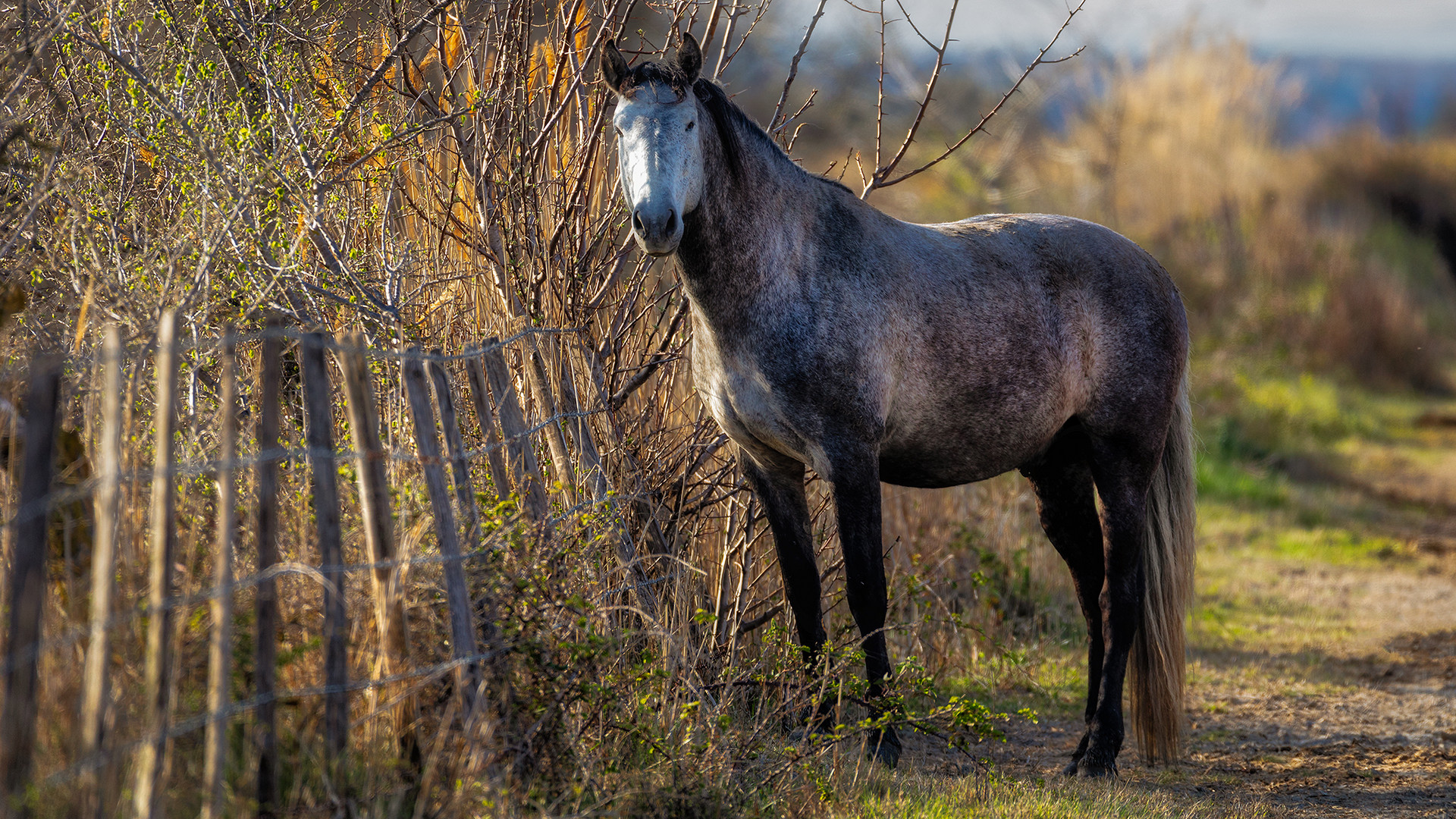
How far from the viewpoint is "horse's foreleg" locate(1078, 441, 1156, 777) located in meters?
4.59

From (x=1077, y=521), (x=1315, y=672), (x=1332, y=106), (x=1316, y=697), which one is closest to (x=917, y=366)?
(x=1077, y=521)

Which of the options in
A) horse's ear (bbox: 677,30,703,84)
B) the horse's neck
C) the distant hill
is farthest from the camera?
the distant hill

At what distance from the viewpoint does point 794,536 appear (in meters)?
4.33

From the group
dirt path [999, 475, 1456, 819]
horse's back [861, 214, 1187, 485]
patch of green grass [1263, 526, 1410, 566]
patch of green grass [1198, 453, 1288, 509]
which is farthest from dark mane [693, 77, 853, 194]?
patch of green grass [1198, 453, 1288, 509]

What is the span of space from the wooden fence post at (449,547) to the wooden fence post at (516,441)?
2.06 feet

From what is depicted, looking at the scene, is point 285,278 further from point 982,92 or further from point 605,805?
point 982,92

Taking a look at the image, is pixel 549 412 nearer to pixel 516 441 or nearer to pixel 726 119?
pixel 516 441

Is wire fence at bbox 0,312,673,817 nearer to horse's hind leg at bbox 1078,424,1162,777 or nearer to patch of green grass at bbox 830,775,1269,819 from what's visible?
patch of green grass at bbox 830,775,1269,819

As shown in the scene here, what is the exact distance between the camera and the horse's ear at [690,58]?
361 cm

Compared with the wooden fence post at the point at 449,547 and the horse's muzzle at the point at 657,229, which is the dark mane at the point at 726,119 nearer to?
the horse's muzzle at the point at 657,229

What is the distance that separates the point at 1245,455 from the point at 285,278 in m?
10.3

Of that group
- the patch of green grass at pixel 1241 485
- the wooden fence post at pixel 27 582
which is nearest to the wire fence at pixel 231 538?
Result: the wooden fence post at pixel 27 582

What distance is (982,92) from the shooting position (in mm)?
40875

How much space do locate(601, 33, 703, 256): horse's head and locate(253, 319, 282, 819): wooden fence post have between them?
3.63 feet
